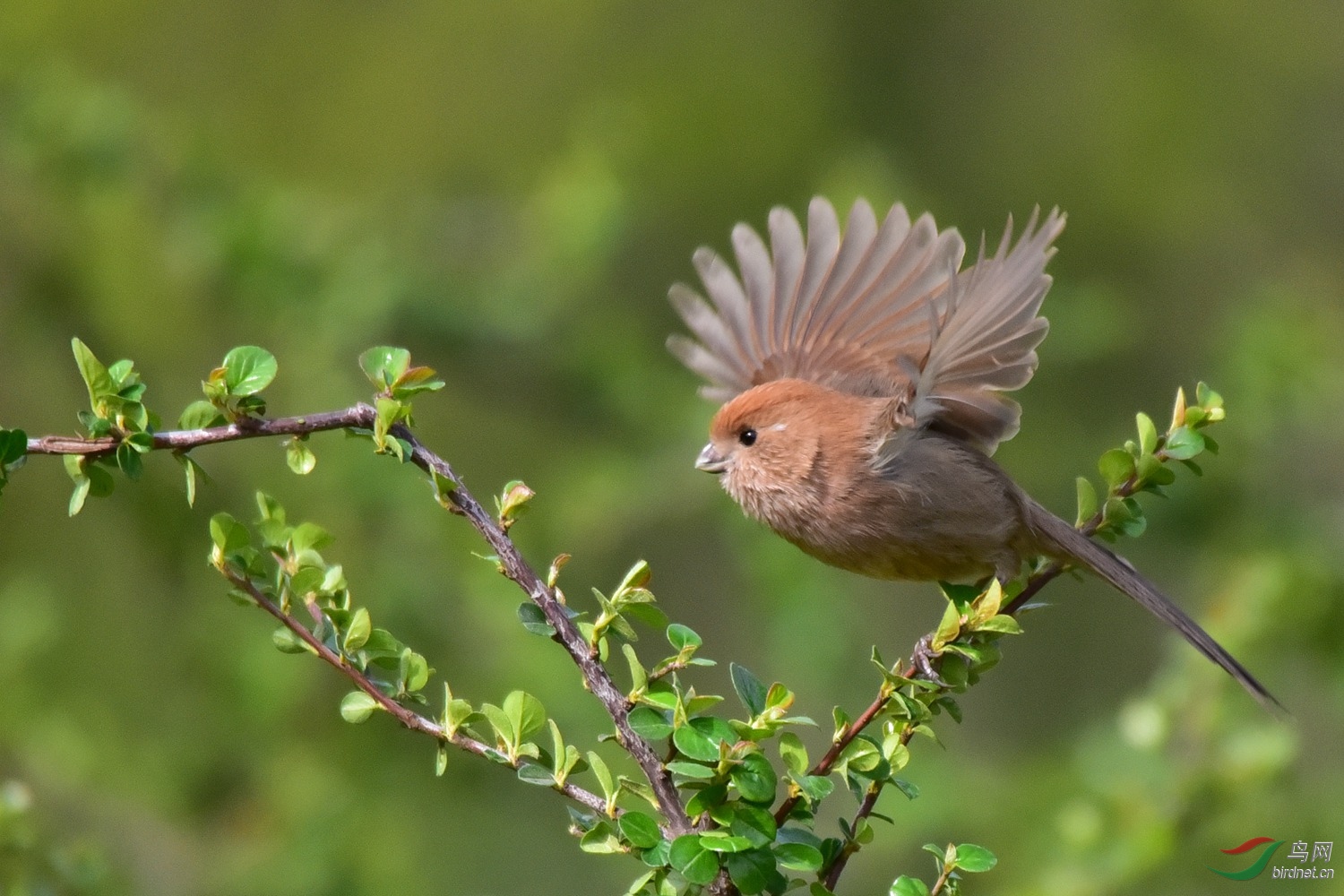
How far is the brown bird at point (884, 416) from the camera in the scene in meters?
3.87

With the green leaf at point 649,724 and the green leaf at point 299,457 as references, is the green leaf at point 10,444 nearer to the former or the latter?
the green leaf at point 299,457

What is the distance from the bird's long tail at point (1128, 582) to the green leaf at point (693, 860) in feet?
6.16

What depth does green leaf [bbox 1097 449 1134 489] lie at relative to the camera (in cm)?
278

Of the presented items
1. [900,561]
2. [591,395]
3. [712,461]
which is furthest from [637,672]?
[591,395]

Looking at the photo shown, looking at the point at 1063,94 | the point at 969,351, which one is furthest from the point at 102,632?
the point at 1063,94

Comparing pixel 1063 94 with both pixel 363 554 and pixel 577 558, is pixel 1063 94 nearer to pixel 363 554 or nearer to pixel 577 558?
pixel 577 558

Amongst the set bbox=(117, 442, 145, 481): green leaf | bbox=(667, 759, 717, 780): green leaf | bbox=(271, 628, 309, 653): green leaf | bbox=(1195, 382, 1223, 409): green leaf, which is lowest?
bbox=(667, 759, 717, 780): green leaf

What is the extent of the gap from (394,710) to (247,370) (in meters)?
0.60

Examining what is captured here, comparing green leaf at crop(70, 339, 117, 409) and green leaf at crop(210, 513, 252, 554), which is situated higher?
green leaf at crop(70, 339, 117, 409)

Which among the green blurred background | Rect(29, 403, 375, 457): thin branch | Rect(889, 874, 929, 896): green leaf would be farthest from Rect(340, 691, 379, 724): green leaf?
the green blurred background

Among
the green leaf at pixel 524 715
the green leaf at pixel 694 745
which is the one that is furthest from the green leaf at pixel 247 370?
the green leaf at pixel 694 745

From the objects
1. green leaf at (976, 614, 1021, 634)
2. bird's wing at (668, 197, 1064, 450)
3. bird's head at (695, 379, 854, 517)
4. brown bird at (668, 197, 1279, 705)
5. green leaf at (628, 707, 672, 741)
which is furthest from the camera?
bird's head at (695, 379, 854, 517)

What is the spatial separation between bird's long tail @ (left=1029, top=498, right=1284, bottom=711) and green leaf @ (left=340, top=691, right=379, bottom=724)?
78.8 inches

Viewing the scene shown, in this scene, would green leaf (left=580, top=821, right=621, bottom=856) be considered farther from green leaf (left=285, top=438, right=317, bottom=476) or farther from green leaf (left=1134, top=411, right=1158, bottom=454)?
green leaf (left=1134, top=411, right=1158, bottom=454)
